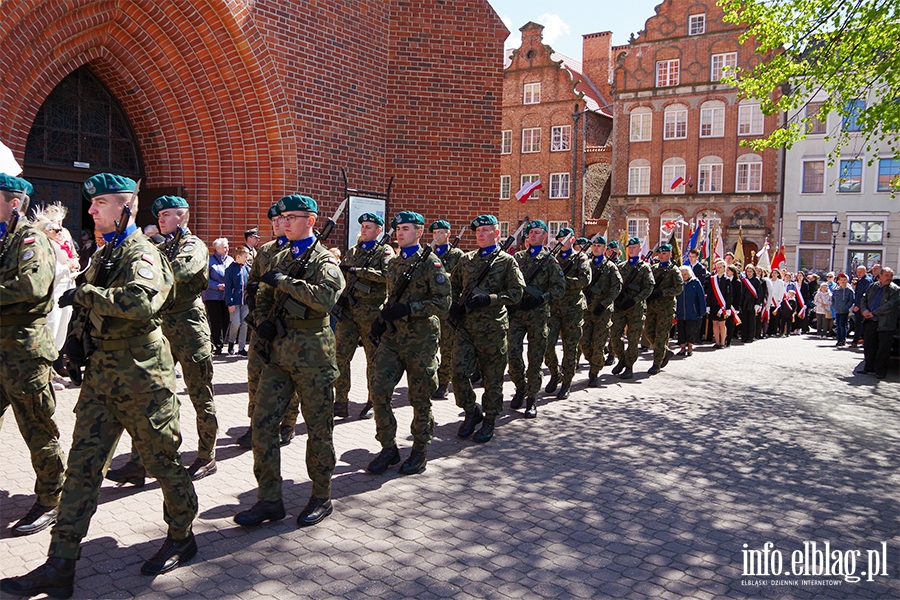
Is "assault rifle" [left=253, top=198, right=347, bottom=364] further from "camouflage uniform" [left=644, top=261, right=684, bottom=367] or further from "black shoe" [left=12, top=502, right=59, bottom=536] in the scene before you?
"camouflage uniform" [left=644, top=261, right=684, bottom=367]

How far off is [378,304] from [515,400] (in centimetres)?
202

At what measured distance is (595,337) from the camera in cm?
1017

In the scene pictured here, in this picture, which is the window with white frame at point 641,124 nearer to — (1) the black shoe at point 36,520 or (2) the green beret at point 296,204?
(2) the green beret at point 296,204

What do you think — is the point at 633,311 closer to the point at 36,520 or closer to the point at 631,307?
the point at 631,307

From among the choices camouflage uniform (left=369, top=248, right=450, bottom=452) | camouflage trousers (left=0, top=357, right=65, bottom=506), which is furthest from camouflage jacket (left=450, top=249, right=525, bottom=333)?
camouflage trousers (left=0, top=357, right=65, bottom=506)

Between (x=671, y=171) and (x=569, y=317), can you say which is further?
(x=671, y=171)

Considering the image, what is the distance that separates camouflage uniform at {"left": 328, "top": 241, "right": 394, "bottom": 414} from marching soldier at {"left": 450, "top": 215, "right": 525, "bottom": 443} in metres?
0.87

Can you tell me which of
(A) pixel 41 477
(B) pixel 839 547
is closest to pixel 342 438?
(A) pixel 41 477

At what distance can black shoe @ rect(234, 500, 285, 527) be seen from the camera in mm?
4621

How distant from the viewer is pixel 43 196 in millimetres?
10836

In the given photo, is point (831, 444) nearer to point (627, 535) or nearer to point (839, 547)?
point (839, 547)

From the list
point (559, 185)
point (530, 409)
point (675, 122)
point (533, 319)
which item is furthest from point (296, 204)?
point (675, 122)

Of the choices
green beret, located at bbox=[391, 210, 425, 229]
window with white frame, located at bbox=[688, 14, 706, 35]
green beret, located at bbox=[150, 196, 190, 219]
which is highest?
window with white frame, located at bbox=[688, 14, 706, 35]

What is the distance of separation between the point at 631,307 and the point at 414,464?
583 centimetres
